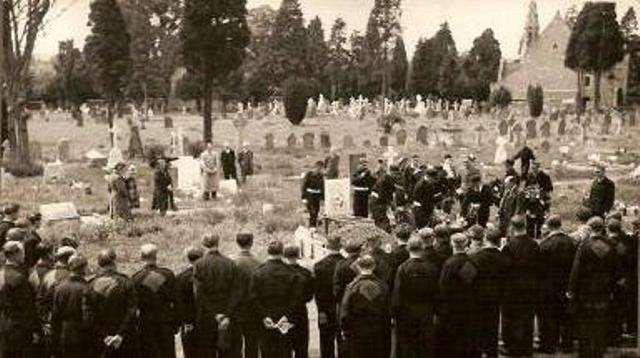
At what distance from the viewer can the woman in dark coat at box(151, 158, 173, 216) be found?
22344mm

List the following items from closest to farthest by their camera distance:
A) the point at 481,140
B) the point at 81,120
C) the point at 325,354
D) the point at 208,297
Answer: the point at 208,297 < the point at 325,354 < the point at 481,140 < the point at 81,120

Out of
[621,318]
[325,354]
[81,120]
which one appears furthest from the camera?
[81,120]

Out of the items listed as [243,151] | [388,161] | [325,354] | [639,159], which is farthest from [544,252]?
[639,159]

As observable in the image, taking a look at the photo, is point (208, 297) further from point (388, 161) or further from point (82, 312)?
point (388, 161)

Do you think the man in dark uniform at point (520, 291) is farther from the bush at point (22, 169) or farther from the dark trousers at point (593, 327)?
the bush at point (22, 169)

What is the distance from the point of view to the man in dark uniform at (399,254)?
35.8 ft

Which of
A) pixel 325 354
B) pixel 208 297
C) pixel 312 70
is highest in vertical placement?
pixel 312 70

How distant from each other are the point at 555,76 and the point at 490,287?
281ft

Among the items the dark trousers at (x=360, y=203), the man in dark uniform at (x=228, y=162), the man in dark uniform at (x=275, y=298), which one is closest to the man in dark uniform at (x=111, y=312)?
the man in dark uniform at (x=275, y=298)

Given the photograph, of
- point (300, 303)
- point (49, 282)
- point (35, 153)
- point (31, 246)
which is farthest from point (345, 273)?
point (35, 153)

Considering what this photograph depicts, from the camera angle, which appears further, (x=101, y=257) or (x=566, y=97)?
(x=566, y=97)

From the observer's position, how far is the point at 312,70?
283 ft

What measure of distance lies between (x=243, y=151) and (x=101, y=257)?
65.8 feet

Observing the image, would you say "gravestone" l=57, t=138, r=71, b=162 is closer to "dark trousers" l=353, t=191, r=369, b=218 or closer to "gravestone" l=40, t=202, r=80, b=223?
"gravestone" l=40, t=202, r=80, b=223
